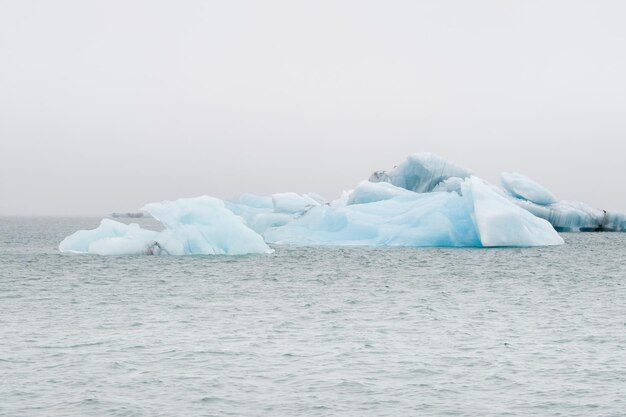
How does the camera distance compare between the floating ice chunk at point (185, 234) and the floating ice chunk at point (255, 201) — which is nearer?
the floating ice chunk at point (185, 234)

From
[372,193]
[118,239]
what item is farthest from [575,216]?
[118,239]

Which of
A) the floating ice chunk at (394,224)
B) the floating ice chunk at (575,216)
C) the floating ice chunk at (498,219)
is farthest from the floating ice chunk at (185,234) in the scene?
the floating ice chunk at (575,216)

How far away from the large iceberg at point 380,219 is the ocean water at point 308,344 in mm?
5506

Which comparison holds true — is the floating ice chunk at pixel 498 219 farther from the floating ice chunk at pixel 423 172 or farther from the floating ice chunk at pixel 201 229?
the floating ice chunk at pixel 201 229

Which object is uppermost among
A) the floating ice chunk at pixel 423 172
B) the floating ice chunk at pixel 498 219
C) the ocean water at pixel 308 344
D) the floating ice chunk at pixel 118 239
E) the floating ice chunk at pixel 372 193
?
the floating ice chunk at pixel 423 172

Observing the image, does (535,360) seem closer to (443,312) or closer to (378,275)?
(443,312)

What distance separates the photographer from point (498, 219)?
1539 inches

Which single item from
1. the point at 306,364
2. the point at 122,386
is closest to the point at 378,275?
the point at 306,364

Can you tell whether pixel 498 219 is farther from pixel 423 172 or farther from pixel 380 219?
pixel 423 172

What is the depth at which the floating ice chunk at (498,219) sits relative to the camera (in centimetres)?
3841

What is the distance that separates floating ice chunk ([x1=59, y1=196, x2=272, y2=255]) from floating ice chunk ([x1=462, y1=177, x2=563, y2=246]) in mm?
9914

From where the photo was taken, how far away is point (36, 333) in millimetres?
15578

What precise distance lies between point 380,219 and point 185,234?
38.5 ft

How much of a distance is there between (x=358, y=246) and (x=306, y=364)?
33.2 metres
